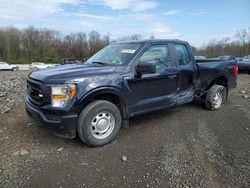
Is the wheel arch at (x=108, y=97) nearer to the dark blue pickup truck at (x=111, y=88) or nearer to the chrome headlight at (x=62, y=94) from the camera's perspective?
the dark blue pickup truck at (x=111, y=88)

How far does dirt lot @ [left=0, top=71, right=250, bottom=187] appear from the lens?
8.75 ft

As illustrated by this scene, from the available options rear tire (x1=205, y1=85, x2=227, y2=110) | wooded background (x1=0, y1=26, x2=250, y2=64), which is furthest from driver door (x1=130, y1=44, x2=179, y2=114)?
wooded background (x1=0, y1=26, x2=250, y2=64)

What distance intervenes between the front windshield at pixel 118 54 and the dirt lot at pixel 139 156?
4.76 feet

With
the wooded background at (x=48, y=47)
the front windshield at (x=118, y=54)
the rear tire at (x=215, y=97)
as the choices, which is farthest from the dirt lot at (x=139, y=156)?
the wooded background at (x=48, y=47)

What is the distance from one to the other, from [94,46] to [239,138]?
5546cm

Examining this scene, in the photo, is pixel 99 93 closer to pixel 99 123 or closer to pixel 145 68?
pixel 99 123

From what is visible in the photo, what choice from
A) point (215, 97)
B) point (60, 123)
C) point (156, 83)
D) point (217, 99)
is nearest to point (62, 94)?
point (60, 123)

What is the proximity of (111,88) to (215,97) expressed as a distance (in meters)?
3.48

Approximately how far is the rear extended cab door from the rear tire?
0.76 meters

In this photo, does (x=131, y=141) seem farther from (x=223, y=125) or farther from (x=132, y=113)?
(x=223, y=125)

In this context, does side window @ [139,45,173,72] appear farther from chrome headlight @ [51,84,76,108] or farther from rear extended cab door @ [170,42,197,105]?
chrome headlight @ [51,84,76,108]

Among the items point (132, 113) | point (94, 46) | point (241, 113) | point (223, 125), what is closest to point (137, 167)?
point (132, 113)

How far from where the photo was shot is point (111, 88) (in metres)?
3.49

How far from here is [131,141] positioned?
3768 millimetres
